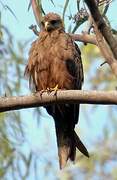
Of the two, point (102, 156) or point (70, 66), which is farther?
point (102, 156)

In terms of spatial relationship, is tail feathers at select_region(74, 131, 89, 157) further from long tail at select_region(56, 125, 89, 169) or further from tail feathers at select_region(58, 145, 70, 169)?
tail feathers at select_region(58, 145, 70, 169)

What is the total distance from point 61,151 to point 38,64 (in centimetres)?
63

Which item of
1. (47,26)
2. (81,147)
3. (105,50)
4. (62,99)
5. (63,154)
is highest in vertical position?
(47,26)

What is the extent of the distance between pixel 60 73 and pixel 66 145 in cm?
49

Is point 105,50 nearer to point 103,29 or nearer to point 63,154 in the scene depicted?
point 103,29

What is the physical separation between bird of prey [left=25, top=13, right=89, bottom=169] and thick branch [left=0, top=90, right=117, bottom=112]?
1033 mm

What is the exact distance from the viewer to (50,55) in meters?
4.21

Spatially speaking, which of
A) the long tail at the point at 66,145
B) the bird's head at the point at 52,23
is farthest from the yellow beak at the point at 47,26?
the long tail at the point at 66,145

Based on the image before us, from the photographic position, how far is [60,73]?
418cm

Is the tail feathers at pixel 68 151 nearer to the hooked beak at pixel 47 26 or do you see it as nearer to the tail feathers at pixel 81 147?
the tail feathers at pixel 81 147

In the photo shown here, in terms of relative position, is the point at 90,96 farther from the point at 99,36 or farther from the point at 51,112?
the point at 51,112

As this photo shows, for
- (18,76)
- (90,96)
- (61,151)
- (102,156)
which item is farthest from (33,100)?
(102,156)

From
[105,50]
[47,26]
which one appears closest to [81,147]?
[105,50]

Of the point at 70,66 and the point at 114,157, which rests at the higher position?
the point at 70,66
